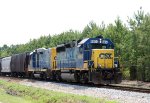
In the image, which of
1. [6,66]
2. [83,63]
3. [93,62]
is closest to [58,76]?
[83,63]

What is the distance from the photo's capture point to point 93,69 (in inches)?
1056

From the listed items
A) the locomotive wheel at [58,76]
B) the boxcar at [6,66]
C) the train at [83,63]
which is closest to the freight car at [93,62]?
the train at [83,63]

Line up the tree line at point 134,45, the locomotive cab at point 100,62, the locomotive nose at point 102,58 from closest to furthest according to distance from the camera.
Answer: the locomotive cab at point 100,62, the locomotive nose at point 102,58, the tree line at point 134,45

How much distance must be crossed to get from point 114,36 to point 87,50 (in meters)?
14.8

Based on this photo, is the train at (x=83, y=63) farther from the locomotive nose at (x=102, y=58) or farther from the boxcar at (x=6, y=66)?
the boxcar at (x=6, y=66)

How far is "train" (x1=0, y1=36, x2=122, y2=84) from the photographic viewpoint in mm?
27066

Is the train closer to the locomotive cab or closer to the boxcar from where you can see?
the locomotive cab

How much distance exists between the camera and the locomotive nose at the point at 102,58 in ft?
89.9

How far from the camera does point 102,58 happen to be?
2758cm

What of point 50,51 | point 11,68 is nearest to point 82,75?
point 50,51

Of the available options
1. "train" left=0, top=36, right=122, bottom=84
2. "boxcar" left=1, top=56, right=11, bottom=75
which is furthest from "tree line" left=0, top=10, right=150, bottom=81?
"boxcar" left=1, top=56, right=11, bottom=75

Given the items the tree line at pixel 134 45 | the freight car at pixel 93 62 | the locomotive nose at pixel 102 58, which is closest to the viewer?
the freight car at pixel 93 62

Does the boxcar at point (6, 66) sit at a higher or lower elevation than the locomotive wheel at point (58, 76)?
higher

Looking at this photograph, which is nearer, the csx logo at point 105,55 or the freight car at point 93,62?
the freight car at point 93,62
